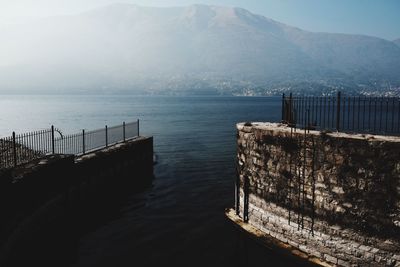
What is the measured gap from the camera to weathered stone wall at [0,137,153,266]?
11430mm

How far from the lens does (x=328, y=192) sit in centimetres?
1117

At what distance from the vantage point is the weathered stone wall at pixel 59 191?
11.4 m

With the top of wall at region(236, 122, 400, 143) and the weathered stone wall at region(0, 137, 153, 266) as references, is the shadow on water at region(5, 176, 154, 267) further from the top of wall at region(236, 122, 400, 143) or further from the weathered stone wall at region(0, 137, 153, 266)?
the top of wall at region(236, 122, 400, 143)

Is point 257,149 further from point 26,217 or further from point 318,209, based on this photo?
point 26,217

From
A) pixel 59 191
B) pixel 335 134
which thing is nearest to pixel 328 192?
pixel 335 134

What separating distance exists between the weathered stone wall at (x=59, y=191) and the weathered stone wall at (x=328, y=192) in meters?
7.82

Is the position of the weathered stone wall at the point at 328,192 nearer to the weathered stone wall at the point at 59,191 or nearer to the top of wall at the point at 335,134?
the top of wall at the point at 335,134

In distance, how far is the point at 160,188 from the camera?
22188mm

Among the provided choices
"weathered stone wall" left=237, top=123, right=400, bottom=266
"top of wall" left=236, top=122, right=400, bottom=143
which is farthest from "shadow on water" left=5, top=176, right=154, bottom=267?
"top of wall" left=236, top=122, right=400, bottom=143

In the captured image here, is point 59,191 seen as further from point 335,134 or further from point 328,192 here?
point 335,134

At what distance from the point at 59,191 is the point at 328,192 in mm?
10563

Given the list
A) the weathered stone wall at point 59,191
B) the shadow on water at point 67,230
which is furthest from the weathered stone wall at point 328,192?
the weathered stone wall at point 59,191

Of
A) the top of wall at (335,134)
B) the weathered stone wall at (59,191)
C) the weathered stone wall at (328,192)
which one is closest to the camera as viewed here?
the weathered stone wall at (328,192)

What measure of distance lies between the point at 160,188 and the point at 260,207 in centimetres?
960
